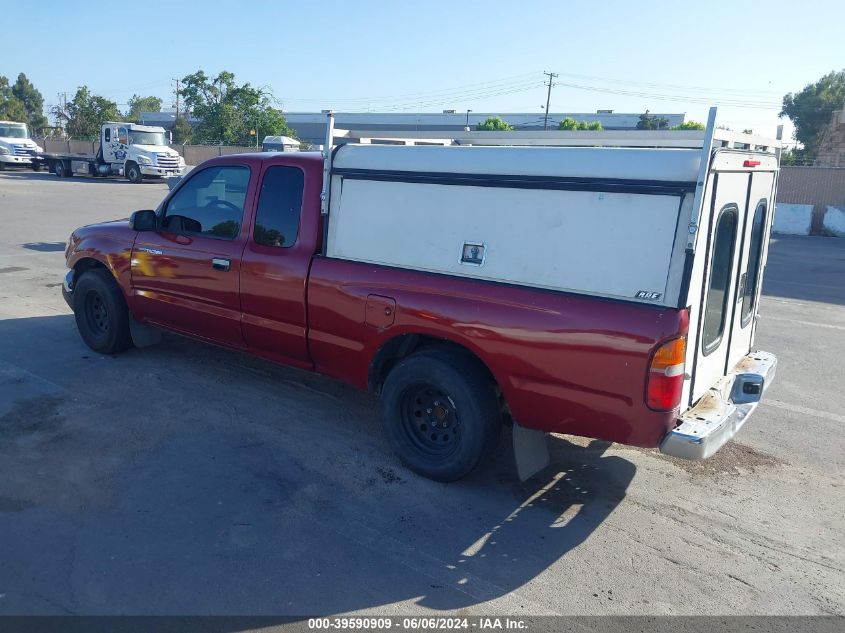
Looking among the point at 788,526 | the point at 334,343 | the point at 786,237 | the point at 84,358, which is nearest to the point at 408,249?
the point at 334,343

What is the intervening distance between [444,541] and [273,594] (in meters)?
0.99

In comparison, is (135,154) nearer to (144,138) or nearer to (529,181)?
(144,138)

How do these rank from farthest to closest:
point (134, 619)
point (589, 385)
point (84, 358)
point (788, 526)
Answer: point (84, 358) < point (788, 526) < point (589, 385) < point (134, 619)

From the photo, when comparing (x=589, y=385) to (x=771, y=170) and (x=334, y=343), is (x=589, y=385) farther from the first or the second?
(x=771, y=170)

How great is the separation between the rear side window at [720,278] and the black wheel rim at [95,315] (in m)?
5.33

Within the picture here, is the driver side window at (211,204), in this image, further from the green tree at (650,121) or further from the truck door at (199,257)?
the green tree at (650,121)

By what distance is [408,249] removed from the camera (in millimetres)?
4473

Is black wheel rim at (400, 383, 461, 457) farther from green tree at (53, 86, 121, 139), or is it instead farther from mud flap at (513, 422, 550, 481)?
green tree at (53, 86, 121, 139)

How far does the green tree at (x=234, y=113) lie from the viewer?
47531 millimetres

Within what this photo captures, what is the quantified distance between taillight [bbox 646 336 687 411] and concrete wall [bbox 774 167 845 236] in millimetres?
21978

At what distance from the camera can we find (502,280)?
405 cm

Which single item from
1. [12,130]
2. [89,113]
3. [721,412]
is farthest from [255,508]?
[89,113]

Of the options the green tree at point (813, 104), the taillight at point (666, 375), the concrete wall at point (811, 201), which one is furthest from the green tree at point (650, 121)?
the taillight at point (666, 375)

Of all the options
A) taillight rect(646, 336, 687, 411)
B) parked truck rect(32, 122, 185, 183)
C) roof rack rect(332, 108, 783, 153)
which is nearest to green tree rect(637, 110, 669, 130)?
parked truck rect(32, 122, 185, 183)
